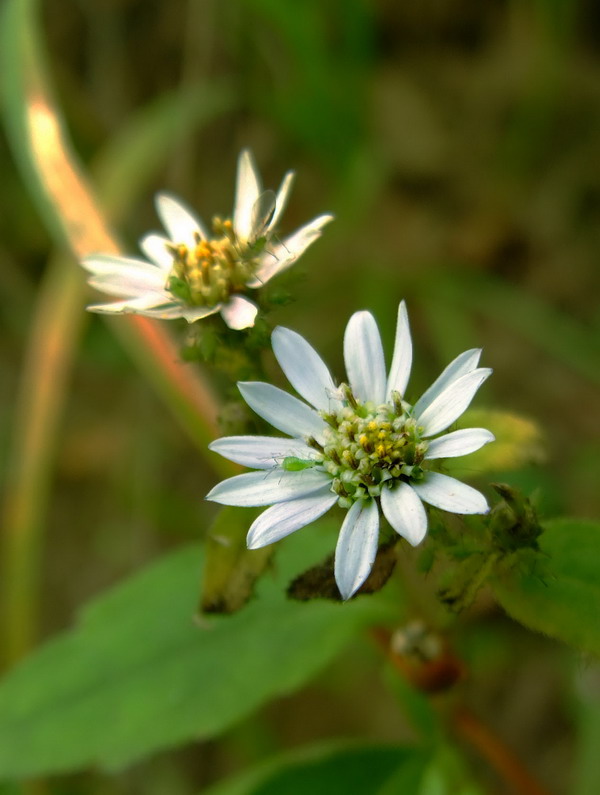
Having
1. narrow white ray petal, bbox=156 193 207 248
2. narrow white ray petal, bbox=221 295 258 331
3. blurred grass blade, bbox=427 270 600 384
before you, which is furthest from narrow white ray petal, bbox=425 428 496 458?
blurred grass blade, bbox=427 270 600 384

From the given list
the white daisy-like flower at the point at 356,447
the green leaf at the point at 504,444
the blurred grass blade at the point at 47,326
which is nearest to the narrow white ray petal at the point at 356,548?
the white daisy-like flower at the point at 356,447

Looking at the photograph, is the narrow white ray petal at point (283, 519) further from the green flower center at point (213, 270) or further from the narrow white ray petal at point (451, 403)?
the green flower center at point (213, 270)

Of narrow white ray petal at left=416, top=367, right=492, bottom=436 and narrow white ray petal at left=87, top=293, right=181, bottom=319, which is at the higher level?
narrow white ray petal at left=87, top=293, right=181, bottom=319

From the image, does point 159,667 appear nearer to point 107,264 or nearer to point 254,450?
point 254,450

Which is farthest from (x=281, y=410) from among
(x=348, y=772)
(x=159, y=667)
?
(x=348, y=772)

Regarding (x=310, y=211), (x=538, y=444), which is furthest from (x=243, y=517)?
(x=310, y=211)

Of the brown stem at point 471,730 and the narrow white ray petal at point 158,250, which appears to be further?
the narrow white ray petal at point 158,250

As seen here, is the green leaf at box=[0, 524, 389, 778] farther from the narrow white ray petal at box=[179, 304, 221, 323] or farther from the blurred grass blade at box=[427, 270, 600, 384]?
the blurred grass blade at box=[427, 270, 600, 384]
